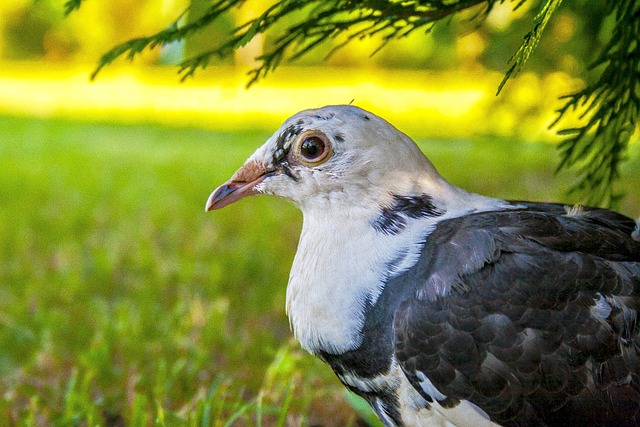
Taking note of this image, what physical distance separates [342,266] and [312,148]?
0.32 m

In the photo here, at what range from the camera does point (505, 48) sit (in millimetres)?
4098

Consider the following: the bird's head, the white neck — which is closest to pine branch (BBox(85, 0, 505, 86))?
the bird's head

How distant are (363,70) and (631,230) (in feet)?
73.3

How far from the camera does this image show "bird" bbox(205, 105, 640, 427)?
188 centimetres

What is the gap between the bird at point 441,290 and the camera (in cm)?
188

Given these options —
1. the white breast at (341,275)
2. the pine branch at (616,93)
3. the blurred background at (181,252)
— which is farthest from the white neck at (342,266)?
the blurred background at (181,252)

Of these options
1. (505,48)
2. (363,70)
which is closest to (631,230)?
(505,48)

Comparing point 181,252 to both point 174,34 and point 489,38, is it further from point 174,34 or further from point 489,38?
point 174,34

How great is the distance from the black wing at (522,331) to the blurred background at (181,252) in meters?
0.72

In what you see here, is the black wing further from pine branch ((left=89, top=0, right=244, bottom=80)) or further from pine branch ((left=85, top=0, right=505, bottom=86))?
pine branch ((left=89, top=0, right=244, bottom=80))

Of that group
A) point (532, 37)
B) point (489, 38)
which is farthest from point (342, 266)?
point (489, 38)

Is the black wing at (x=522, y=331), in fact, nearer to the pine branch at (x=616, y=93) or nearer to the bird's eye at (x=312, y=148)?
the bird's eye at (x=312, y=148)

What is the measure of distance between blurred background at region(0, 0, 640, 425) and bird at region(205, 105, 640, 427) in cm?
56

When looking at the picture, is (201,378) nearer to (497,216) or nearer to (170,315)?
(170,315)
